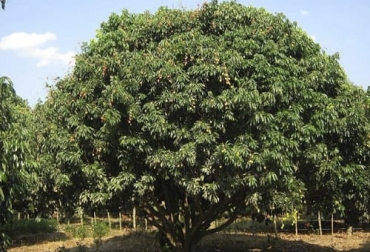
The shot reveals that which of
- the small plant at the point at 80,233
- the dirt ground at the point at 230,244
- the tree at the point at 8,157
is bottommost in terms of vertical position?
the dirt ground at the point at 230,244

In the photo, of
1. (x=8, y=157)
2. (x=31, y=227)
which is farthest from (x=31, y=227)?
(x=8, y=157)

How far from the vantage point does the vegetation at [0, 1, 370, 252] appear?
9.14 meters

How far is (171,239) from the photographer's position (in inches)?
533

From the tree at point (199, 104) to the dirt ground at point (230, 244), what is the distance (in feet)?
21.2

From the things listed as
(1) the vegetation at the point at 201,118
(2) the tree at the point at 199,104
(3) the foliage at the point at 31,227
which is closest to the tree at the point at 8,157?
(1) the vegetation at the point at 201,118

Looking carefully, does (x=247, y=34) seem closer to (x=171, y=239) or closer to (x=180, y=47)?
(x=180, y=47)

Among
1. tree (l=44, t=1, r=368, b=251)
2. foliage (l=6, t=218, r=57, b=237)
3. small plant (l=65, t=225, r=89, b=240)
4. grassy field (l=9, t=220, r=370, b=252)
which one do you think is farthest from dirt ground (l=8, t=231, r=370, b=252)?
tree (l=44, t=1, r=368, b=251)

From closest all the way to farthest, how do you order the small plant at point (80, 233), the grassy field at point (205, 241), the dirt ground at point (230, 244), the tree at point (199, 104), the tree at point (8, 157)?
the tree at point (8, 157), the tree at point (199, 104), the dirt ground at point (230, 244), the grassy field at point (205, 241), the small plant at point (80, 233)

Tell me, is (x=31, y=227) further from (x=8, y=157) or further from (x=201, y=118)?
(x=8, y=157)

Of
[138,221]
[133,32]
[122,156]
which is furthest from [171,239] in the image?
[138,221]

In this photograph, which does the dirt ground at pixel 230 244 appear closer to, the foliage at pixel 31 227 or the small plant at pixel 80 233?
the small plant at pixel 80 233

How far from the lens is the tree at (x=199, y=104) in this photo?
910 cm

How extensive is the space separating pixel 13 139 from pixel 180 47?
493 cm

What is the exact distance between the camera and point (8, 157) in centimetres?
555
